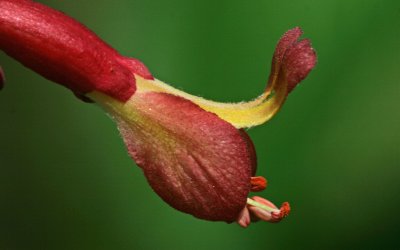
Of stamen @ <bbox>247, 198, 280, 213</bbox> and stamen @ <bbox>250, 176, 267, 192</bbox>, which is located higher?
stamen @ <bbox>250, 176, 267, 192</bbox>

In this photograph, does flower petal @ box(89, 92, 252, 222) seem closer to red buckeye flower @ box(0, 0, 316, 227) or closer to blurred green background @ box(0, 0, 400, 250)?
red buckeye flower @ box(0, 0, 316, 227)

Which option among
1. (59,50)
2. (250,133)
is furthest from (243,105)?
(250,133)

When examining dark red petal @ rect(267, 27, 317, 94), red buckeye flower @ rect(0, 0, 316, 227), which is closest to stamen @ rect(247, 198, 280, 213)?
red buckeye flower @ rect(0, 0, 316, 227)

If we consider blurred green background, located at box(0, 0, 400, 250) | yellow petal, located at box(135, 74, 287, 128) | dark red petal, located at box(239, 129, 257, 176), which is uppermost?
blurred green background, located at box(0, 0, 400, 250)

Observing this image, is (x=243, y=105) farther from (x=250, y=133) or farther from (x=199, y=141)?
(x=250, y=133)

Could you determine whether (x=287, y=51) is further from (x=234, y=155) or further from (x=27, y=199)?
(x=27, y=199)

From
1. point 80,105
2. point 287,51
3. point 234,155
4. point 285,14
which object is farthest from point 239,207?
point 285,14

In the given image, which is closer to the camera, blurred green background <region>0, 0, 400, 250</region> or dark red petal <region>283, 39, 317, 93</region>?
dark red petal <region>283, 39, 317, 93</region>

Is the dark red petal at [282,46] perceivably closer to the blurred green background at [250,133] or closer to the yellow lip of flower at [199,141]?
the yellow lip of flower at [199,141]

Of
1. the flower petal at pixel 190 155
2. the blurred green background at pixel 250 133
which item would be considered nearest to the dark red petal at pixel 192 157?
the flower petal at pixel 190 155
